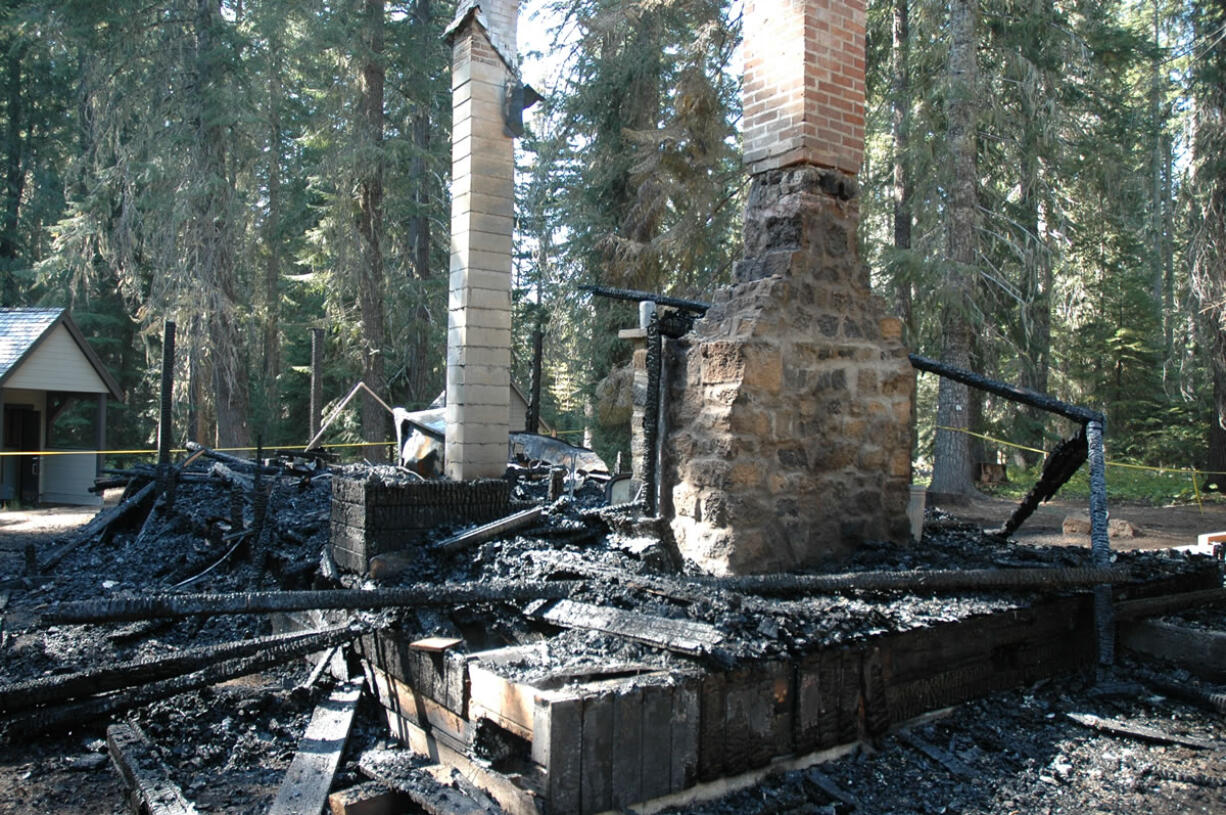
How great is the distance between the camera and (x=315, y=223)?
2717 centimetres

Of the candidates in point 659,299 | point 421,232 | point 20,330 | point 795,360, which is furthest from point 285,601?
point 421,232

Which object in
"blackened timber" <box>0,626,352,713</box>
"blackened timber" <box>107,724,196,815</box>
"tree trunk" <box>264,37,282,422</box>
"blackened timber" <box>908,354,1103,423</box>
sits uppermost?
"tree trunk" <box>264,37,282,422</box>

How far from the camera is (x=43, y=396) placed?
768 inches

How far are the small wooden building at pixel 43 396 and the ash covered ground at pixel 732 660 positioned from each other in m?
13.6

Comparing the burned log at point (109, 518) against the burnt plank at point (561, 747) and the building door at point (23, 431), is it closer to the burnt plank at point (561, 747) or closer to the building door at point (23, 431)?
the burnt plank at point (561, 747)

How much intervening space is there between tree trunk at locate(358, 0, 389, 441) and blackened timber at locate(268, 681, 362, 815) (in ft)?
49.7

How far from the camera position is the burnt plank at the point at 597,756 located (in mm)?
3207

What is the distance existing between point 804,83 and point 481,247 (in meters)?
2.84

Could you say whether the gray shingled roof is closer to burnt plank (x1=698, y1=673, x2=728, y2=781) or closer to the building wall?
the building wall

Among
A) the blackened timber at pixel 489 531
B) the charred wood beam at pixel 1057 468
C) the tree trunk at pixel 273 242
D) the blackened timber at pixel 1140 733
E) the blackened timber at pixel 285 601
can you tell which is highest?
the tree trunk at pixel 273 242

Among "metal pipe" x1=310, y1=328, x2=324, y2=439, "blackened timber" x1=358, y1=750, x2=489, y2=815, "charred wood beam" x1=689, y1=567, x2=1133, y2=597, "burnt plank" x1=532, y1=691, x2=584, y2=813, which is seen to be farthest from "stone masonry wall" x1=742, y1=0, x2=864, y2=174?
"metal pipe" x1=310, y1=328, x2=324, y2=439

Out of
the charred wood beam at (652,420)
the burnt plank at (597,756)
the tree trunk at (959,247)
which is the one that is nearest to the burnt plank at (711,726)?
the burnt plank at (597,756)

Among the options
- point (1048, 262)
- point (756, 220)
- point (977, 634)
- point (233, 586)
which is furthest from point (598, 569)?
point (1048, 262)

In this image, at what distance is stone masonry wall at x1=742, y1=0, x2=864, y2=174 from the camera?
554cm
